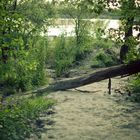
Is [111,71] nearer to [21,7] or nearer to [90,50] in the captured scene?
[21,7]

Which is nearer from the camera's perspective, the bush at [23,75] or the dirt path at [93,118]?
the dirt path at [93,118]

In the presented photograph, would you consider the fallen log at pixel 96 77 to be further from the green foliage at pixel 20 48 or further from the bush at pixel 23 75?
the bush at pixel 23 75

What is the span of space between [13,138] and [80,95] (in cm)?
651

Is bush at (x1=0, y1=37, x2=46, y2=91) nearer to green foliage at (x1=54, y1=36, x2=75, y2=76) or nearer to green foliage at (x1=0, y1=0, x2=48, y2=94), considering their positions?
green foliage at (x1=0, y1=0, x2=48, y2=94)

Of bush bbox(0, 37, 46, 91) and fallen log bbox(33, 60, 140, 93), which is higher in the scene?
fallen log bbox(33, 60, 140, 93)

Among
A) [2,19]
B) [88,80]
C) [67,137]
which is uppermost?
[2,19]


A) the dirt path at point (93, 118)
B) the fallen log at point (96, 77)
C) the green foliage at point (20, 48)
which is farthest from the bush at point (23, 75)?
the fallen log at point (96, 77)

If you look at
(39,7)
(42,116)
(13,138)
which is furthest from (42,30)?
(13,138)

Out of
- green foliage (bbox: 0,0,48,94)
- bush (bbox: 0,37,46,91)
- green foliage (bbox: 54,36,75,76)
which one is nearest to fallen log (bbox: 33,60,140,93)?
green foliage (bbox: 0,0,48,94)

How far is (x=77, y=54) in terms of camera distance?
886 inches

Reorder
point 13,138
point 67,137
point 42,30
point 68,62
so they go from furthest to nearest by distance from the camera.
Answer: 1. point 42,30
2. point 68,62
3. point 67,137
4. point 13,138

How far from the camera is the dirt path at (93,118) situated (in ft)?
32.6

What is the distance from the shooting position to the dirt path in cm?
994

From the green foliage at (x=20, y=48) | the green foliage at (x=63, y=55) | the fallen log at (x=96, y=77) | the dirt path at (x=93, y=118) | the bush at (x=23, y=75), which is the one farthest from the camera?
the green foliage at (x=63, y=55)
